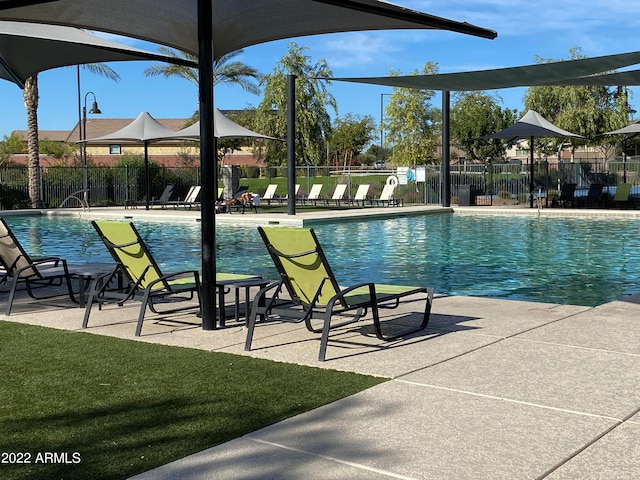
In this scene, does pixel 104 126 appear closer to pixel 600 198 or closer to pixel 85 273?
pixel 600 198

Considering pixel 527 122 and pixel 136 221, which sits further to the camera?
pixel 527 122

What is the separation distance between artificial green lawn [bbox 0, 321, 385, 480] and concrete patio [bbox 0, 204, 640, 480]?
17 cm

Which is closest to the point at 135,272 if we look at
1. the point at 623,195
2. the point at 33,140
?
the point at 623,195

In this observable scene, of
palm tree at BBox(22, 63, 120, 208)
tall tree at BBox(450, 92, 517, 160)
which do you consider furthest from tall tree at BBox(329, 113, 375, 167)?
palm tree at BBox(22, 63, 120, 208)

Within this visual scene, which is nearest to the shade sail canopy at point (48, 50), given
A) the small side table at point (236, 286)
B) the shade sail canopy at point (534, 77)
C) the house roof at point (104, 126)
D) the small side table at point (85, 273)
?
the small side table at point (85, 273)

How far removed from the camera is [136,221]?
2519cm

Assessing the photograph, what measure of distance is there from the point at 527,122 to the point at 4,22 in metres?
22.3

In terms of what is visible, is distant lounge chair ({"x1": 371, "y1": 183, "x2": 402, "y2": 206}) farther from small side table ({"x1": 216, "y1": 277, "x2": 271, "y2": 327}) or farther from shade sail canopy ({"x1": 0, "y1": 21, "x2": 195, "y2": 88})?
small side table ({"x1": 216, "y1": 277, "x2": 271, "y2": 327})

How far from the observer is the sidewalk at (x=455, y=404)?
140 inches

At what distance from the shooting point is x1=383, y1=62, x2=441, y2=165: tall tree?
54344 millimetres

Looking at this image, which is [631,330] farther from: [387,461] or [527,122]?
[527,122]

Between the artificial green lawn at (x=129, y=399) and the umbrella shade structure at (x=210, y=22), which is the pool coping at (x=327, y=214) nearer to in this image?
the umbrella shade structure at (x=210, y=22)

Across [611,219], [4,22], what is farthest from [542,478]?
[611,219]

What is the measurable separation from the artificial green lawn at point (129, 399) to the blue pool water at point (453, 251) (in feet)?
17.9
